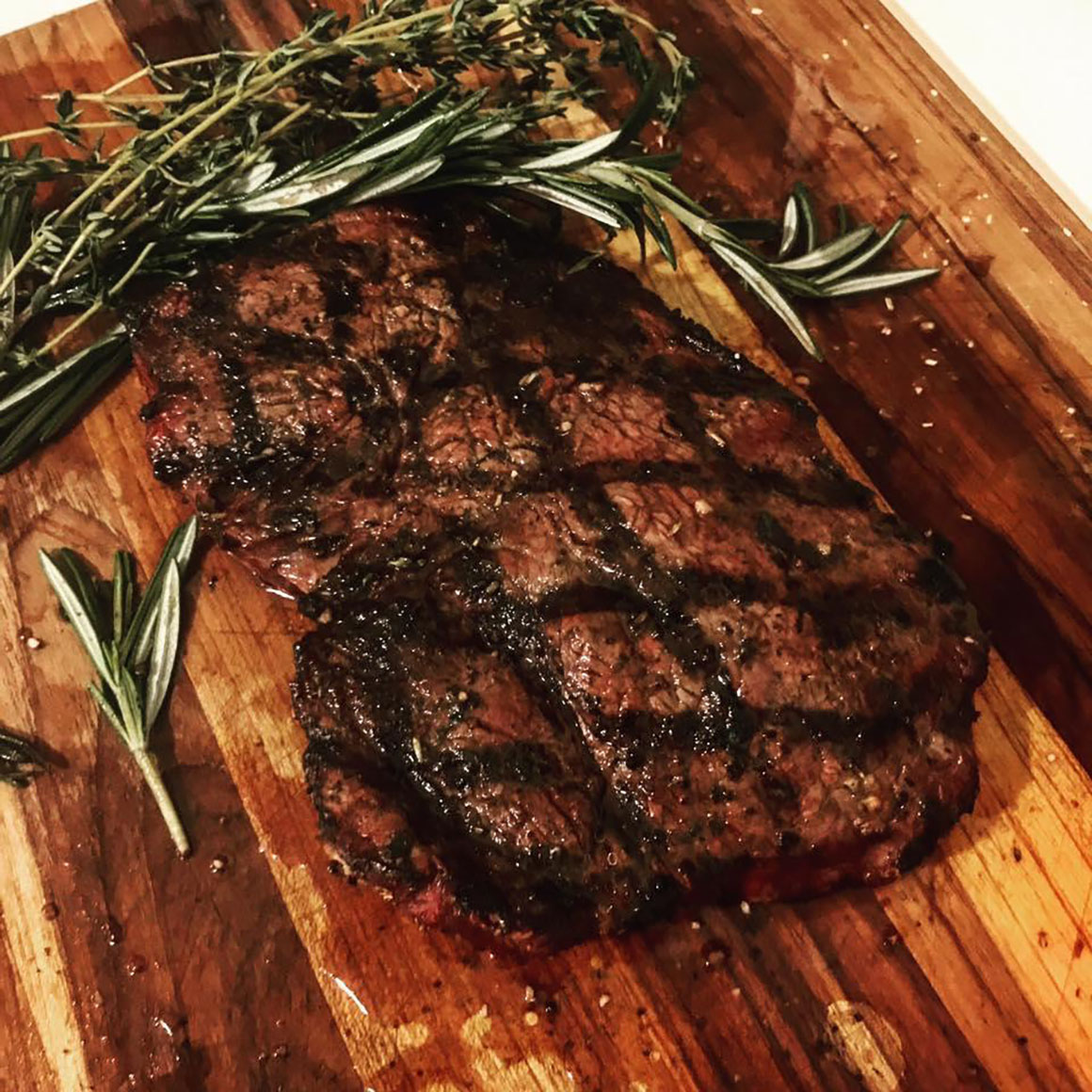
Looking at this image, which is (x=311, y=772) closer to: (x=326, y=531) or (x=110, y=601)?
(x=326, y=531)

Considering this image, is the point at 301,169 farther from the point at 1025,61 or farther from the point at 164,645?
the point at 1025,61

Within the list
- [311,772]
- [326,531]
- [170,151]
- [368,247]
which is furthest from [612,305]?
[311,772]

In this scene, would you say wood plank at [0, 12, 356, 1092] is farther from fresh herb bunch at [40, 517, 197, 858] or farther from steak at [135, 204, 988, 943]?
steak at [135, 204, 988, 943]

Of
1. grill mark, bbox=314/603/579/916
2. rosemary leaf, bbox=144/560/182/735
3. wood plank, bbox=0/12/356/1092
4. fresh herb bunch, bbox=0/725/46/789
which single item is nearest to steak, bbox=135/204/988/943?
grill mark, bbox=314/603/579/916

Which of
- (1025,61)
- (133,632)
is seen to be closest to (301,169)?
(133,632)

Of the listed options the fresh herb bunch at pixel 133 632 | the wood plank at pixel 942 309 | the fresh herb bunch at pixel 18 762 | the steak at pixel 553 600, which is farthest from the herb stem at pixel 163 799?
the wood plank at pixel 942 309

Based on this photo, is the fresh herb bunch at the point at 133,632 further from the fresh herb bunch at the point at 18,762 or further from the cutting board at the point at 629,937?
the fresh herb bunch at the point at 18,762
